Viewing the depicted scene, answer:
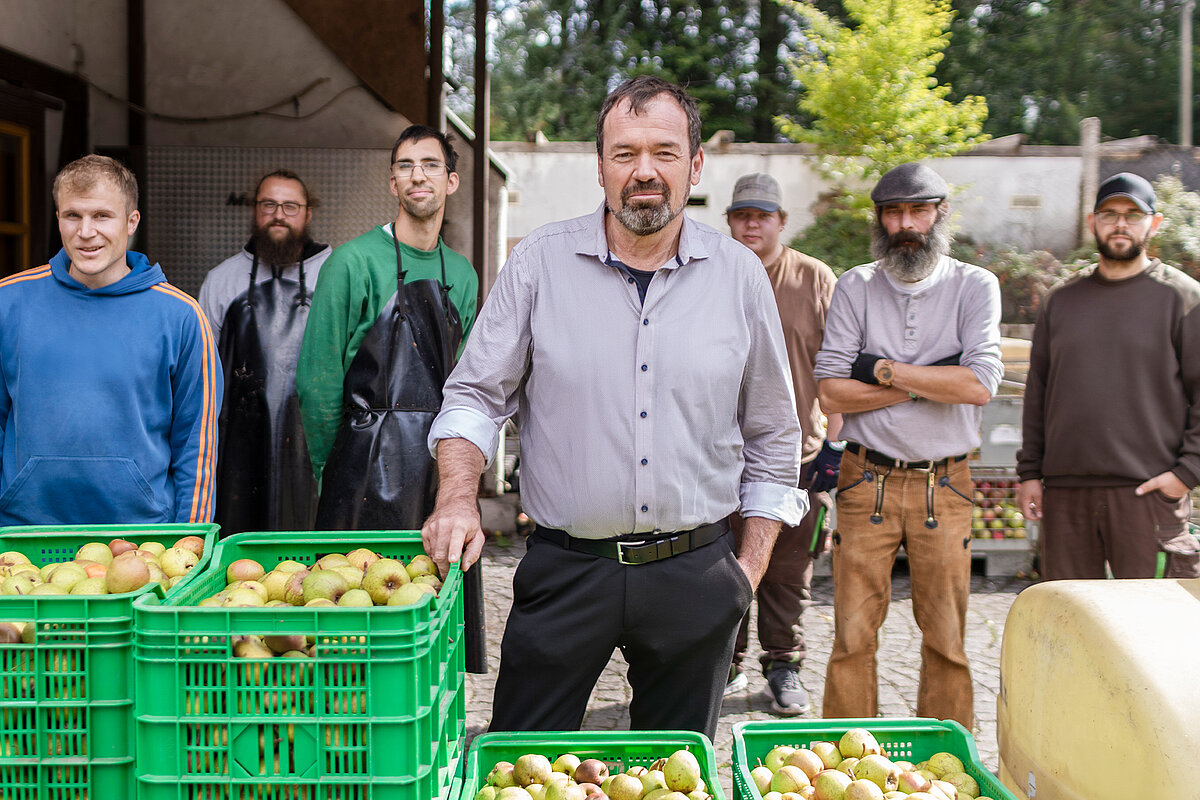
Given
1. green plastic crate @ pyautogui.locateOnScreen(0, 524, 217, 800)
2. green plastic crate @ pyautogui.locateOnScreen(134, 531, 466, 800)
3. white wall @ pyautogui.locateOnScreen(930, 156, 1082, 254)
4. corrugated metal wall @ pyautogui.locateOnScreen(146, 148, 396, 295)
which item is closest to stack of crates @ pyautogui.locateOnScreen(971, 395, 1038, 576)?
corrugated metal wall @ pyautogui.locateOnScreen(146, 148, 396, 295)

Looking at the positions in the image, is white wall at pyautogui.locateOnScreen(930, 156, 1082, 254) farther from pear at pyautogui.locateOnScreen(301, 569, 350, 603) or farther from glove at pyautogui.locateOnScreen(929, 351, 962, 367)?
pear at pyautogui.locateOnScreen(301, 569, 350, 603)

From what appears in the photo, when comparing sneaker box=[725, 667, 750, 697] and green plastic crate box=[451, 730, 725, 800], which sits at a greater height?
green plastic crate box=[451, 730, 725, 800]

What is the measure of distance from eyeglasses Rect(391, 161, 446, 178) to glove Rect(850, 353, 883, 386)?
176cm

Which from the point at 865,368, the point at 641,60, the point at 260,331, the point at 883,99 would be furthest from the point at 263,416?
the point at 641,60

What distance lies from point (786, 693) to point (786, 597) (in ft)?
1.37

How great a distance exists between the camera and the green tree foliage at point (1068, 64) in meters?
30.1

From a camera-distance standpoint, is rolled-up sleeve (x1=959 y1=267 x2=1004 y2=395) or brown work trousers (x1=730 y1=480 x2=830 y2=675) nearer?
rolled-up sleeve (x1=959 y1=267 x2=1004 y2=395)

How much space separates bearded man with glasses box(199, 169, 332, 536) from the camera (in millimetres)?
5793

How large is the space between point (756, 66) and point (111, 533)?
28649 mm

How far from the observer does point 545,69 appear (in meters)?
29.9

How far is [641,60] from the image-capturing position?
95.6 ft

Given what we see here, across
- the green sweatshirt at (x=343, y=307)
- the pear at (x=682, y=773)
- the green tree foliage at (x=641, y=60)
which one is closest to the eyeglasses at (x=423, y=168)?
the green sweatshirt at (x=343, y=307)

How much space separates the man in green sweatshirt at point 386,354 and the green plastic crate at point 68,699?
7.93 ft

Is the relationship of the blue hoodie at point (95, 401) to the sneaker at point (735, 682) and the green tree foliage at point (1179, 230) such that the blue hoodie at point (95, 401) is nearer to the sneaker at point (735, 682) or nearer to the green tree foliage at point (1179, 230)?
the sneaker at point (735, 682)
